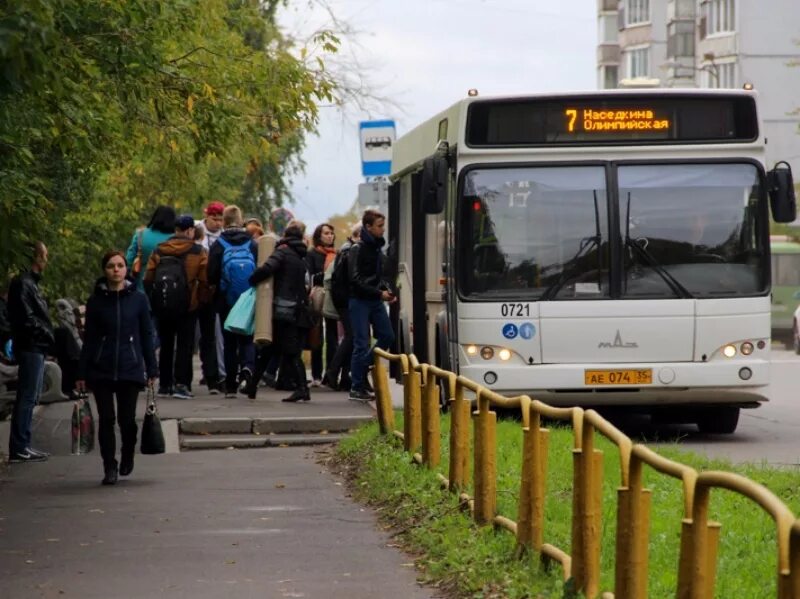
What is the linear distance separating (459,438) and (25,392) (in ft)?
18.4

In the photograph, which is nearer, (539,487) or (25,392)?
(539,487)

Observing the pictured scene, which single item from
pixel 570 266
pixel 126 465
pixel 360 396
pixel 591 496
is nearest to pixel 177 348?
pixel 360 396

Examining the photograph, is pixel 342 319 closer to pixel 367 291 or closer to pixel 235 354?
pixel 235 354

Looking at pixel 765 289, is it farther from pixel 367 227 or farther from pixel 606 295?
pixel 367 227

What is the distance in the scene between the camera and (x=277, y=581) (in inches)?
367

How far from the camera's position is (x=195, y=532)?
1124 cm

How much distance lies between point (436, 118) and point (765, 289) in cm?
360

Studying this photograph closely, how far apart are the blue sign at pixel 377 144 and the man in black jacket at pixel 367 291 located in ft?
16.4

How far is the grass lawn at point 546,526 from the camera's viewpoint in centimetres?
848

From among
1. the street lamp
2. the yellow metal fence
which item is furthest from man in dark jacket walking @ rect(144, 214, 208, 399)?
the street lamp

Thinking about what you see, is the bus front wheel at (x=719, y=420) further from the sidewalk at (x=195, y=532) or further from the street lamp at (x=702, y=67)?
the street lamp at (x=702, y=67)

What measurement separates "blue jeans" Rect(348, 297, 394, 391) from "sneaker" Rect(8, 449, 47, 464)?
430 cm

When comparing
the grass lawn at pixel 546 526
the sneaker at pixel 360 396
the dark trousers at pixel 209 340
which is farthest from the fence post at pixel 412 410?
the dark trousers at pixel 209 340

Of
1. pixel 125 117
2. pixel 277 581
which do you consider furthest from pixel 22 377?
pixel 277 581
